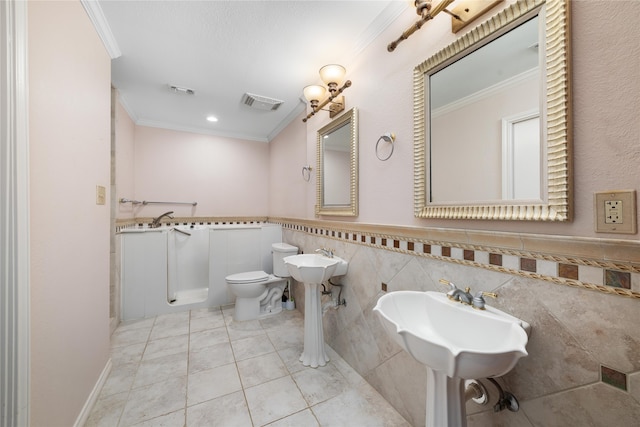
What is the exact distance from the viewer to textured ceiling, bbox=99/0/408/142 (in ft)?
4.81

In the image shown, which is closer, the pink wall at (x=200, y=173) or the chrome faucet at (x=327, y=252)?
the chrome faucet at (x=327, y=252)

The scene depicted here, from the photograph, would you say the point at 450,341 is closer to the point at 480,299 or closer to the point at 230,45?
the point at 480,299

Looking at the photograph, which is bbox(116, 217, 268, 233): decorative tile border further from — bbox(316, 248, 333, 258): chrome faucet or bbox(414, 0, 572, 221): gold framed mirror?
bbox(414, 0, 572, 221): gold framed mirror

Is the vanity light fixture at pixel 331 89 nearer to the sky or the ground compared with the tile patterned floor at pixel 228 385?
nearer to the sky

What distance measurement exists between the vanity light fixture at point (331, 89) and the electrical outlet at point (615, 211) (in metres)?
1.38

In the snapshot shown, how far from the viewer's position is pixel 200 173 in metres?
3.47

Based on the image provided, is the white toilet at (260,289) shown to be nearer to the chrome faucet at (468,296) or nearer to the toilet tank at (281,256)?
the toilet tank at (281,256)

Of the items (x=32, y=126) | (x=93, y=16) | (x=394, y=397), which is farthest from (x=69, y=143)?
(x=394, y=397)

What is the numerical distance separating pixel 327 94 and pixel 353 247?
130cm

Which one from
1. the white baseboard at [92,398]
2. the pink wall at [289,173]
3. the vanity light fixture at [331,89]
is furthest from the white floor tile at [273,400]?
the vanity light fixture at [331,89]

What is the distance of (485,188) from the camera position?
1.03 meters

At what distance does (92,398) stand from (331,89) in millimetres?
2467

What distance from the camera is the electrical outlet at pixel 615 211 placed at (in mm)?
678

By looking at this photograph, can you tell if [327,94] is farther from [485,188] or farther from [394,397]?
[394,397]
